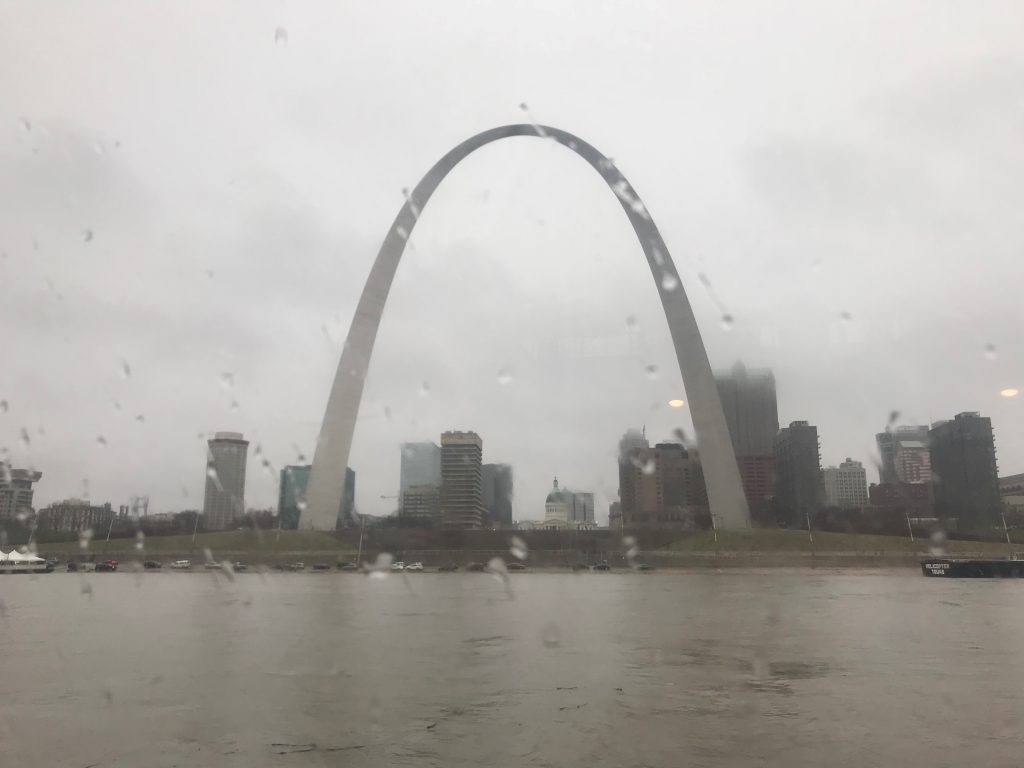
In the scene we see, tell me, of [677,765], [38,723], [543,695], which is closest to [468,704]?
[543,695]

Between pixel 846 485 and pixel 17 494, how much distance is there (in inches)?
1709

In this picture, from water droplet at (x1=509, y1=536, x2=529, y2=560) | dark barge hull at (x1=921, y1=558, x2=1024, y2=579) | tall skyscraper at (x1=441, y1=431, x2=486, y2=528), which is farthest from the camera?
water droplet at (x1=509, y1=536, x2=529, y2=560)

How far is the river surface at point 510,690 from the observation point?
19.6 feet

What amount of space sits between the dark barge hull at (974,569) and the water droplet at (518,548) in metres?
27.1

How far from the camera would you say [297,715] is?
7.20 metres

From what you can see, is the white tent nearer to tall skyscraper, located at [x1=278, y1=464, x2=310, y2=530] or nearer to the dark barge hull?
tall skyscraper, located at [x1=278, y1=464, x2=310, y2=530]

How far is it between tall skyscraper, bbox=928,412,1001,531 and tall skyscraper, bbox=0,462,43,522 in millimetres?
43009

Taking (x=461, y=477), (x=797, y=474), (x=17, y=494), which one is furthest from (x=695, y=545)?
(x=17, y=494)

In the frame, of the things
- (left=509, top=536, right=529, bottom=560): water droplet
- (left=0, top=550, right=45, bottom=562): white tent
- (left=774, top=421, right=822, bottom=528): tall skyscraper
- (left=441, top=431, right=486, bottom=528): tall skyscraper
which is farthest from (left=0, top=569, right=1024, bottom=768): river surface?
(left=509, top=536, right=529, bottom=560): water droplet

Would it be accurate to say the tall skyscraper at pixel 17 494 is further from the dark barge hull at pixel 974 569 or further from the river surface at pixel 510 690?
the dark barge hull at pixel 974 569

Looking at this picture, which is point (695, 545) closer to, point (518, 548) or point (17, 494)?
point (518, 548)

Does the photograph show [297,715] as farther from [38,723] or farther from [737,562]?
[737,562]

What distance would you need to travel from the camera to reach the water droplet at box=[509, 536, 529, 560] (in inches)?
2423

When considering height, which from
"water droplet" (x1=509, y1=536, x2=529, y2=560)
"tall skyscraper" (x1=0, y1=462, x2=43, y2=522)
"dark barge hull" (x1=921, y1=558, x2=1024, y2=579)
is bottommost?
"dark barge hull" (x1=921, y1=558, x2=1024, y2=579)
